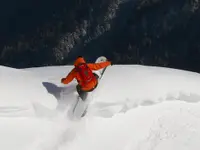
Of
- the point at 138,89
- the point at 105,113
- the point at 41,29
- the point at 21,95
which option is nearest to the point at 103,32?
the point at 41,29

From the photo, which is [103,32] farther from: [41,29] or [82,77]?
[82,77]

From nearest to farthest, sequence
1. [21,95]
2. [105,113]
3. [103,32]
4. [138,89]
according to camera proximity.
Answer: [21,95] < [105,113] < [138,89] < [103,32]

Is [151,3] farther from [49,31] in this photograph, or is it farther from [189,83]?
[189,83]

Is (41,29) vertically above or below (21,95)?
below

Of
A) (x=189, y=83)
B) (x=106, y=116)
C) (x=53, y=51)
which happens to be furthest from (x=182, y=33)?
(x=106, y=116)

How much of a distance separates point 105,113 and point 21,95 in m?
1.71

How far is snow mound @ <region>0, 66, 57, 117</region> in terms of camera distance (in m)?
11.1

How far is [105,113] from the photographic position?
1164 cm

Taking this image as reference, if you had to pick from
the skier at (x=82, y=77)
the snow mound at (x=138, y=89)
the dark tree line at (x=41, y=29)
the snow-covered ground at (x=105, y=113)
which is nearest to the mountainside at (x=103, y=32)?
the dark tree line at (x=41, y=29)

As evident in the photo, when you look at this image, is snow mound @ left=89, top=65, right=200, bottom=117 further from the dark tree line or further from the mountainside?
the dark tree line

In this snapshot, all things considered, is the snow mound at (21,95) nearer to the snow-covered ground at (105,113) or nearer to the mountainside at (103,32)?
the snow-covered ground at (105,113)

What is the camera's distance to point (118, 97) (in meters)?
11.9

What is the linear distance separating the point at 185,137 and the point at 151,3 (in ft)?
54.7

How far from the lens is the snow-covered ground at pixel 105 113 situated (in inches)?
434
